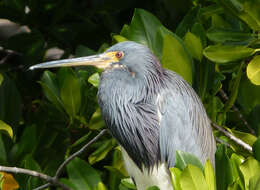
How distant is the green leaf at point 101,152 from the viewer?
8.73 feet

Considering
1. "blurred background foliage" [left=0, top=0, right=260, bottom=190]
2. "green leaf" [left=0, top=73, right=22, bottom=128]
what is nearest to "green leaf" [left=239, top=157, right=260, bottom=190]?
"blurred background foliage" [left=0, top=0, right=260, bottom=190]

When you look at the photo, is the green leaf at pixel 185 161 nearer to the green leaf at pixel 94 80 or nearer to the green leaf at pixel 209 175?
the green leaf at pixel 209 175

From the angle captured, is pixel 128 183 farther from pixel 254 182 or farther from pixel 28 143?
pixel 254 182

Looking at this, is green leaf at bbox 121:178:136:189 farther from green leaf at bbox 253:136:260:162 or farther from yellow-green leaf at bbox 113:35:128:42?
green leaf at bbox 253:136:260:162

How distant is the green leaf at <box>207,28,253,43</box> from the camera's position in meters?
2.31

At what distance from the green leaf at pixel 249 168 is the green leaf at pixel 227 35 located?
0.75m

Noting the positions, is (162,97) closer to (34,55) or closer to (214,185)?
(214,185)

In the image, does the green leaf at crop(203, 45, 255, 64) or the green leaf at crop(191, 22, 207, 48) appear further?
the green leaf at crop(191, 22, 207, 48)

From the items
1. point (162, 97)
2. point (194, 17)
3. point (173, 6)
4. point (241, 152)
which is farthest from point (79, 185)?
point (173, 6)

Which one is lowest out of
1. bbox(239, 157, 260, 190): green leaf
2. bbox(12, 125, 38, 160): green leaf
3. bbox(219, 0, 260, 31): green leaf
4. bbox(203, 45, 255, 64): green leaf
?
bbox(12, 125, 38, 160): green leaf

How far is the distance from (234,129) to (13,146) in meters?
1.17

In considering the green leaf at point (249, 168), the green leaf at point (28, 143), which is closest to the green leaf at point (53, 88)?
the green leaf at point (28, 143)

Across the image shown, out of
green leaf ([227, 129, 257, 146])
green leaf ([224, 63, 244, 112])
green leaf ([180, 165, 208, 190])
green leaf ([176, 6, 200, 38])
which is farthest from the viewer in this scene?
green leaf ([176, 6, 200, 38])

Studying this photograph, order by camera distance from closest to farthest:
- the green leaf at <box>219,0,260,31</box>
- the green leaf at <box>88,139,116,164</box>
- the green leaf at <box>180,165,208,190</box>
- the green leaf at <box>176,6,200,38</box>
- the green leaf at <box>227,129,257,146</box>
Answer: the green leaf at <box>180,165,208,190</box> → the green leaf at <box>219,0,260,31</box> → the green leaf at <box>227,129,257,146</box> → the green leaf at <box>176,6,200,38</box> → the green leaf at <box>88,139,116,164</box>
